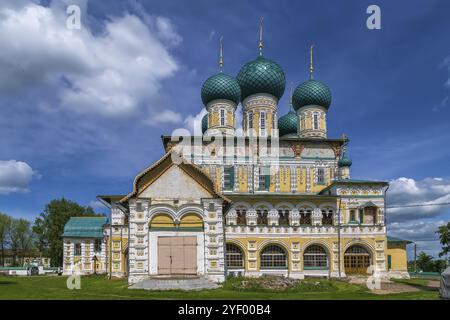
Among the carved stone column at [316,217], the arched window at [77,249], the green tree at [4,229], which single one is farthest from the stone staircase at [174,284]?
the green tree at [4,229]

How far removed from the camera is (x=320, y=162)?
35000 mm

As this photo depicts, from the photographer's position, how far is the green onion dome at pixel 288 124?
134 feet

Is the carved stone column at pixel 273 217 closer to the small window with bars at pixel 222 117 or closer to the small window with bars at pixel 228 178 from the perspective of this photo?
the small window with bars at pixel 228 178

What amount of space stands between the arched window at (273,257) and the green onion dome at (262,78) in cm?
1453

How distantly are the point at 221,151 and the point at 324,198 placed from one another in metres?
9.31

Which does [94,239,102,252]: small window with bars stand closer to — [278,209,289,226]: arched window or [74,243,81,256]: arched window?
[74,243,81,256]: arched window

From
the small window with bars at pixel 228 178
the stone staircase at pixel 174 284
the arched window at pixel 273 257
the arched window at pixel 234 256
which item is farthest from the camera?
the small window with bars at pixel 228 178

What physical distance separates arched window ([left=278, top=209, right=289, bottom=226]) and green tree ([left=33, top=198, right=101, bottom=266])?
25.5 meters

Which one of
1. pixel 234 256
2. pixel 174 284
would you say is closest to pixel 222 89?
pixel 234 256

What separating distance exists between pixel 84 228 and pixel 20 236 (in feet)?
94.7

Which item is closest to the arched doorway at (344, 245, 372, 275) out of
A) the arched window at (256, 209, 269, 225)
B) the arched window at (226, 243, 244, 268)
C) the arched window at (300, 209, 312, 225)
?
the arched window at (300, 209, 312, 225)

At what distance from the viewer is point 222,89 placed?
118ft

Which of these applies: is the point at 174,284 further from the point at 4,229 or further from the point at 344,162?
the point at 4,229

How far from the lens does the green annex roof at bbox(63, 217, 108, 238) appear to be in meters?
34.0
